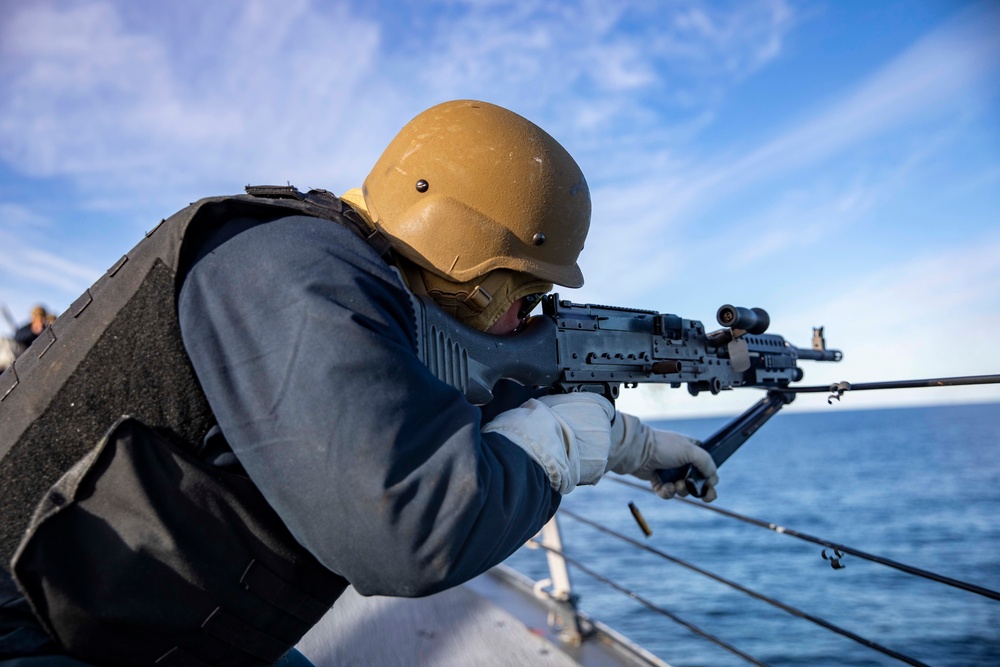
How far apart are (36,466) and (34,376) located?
0.60 ft

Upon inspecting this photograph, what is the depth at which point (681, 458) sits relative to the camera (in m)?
3.21

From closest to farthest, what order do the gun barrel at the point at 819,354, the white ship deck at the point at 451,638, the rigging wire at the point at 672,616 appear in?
the rigging wire at the point at 672,616 → the white ship deck at the point at 451,638 → the gun barrel at the point at 819,354

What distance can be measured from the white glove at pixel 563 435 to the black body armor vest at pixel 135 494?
21.4 inches

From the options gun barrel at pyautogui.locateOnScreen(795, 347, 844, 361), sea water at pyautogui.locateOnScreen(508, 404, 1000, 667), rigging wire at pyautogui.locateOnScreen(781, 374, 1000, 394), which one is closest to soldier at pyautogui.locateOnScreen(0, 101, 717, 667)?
rigging wire at pyautogui.locateOnScreen(781, 374, 1000, 394)

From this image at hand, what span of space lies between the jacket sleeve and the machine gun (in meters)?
0.40

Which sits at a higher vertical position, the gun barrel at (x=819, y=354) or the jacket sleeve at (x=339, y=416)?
the gun barrel at (x=819, y=354)

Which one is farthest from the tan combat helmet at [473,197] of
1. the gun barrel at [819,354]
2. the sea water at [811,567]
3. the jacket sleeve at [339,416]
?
the gun barrel at [819,354]

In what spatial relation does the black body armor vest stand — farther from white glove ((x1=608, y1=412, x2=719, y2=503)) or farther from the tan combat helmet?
white glove ((x1=608, y1=412, x2=719, y2=503))

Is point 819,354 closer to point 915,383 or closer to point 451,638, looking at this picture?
point 915,383

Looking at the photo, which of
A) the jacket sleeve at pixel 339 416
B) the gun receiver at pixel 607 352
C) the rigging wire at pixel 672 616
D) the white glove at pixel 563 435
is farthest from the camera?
the rigging wire at pixel 672 616

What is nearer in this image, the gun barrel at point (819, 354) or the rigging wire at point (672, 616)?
the rigging wire at point (672, 616)

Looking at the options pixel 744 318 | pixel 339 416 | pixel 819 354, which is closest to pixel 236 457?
pixel 339 416

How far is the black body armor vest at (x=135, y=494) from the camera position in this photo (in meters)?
1.22

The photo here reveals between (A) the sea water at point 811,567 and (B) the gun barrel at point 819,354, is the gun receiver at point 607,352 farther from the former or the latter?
(A) the sea water at point 811,567
